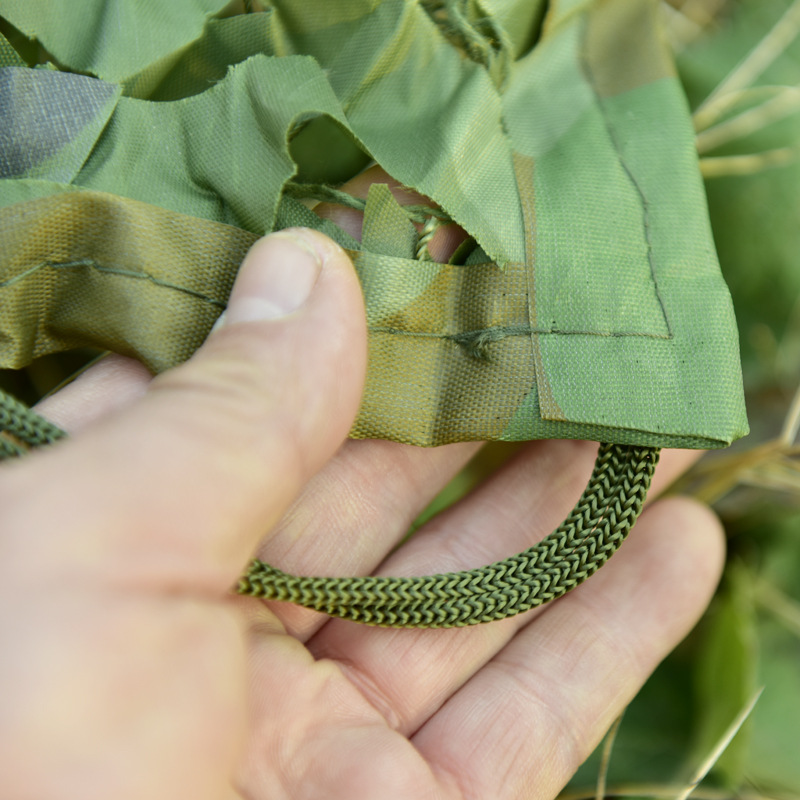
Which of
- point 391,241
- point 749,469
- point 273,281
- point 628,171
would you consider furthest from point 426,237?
point 749,469

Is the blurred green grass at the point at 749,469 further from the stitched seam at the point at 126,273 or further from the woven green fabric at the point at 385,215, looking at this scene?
the stitched seam at the point at 126,273

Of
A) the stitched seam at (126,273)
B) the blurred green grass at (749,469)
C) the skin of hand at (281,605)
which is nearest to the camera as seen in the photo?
the skin of hand at (281,605)

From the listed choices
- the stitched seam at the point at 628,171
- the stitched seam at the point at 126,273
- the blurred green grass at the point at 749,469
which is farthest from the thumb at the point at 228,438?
the blurred green grass at the point at 749,469

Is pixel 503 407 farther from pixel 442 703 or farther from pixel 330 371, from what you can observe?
pixel 442 703

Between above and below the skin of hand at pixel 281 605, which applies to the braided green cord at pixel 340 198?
above

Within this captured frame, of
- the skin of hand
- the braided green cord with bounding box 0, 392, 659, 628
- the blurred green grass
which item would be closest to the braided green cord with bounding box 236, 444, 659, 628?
the braided green cord with bounding box 0, 392, 659, 628

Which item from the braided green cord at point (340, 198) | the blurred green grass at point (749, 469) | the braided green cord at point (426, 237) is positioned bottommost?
the blurred green grass at point (749, 469)

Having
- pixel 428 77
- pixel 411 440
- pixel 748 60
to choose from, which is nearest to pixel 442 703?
pixel 411 440

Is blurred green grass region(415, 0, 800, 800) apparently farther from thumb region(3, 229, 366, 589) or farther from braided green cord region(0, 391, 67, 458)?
braided green cord region(0, 391, 67, 458)
